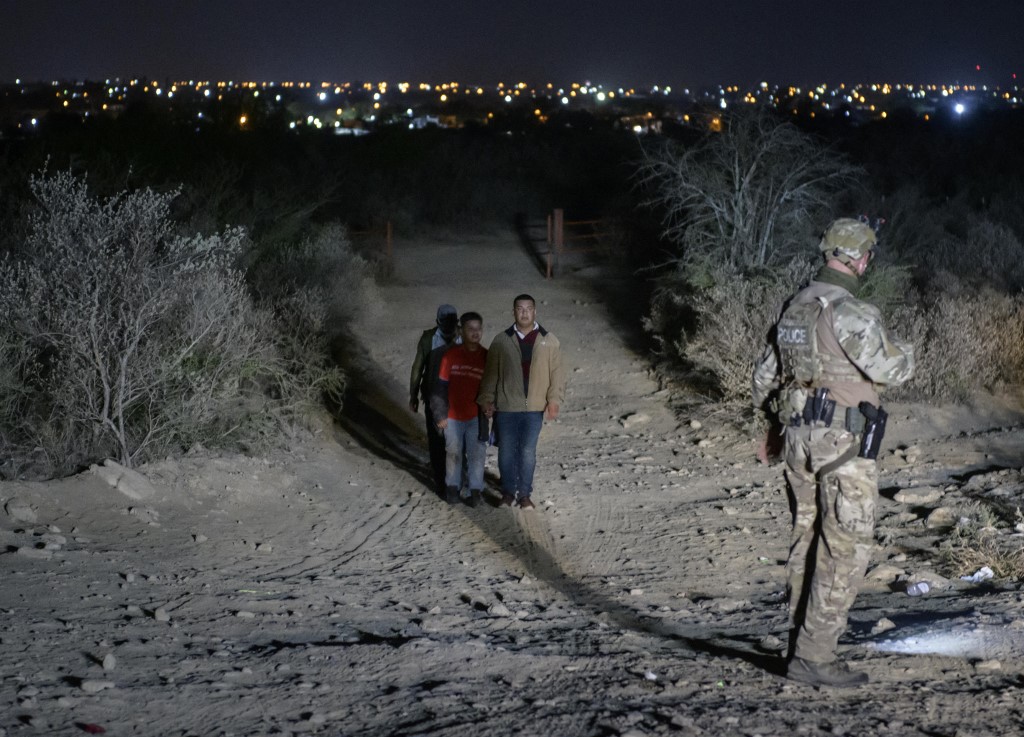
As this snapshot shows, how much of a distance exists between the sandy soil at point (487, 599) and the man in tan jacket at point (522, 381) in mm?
746

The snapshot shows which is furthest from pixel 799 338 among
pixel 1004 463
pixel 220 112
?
pixel 220 112

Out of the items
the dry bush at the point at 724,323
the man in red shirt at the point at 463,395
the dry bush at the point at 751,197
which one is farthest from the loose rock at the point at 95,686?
the dry bush at the point at 751,197

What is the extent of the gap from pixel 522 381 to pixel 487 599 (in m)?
2.23

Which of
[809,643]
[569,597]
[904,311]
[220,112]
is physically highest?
[220,112]

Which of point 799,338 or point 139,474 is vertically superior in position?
point 799,338

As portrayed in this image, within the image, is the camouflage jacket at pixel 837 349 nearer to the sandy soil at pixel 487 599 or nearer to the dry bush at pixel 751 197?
the sandy soil at pixel 487 599

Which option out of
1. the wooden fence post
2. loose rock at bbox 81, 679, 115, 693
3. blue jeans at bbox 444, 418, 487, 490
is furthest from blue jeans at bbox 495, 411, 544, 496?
the wooden fence post

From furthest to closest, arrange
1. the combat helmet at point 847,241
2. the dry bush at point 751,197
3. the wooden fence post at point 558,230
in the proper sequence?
the wooden fence post at point 558,230, the dry bush at point 751,197, the combat helmet at point 847,241

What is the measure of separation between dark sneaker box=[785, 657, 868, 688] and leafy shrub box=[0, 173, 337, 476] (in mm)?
5841

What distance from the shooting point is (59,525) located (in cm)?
768

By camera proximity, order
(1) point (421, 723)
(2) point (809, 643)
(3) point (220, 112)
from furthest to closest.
→ (3) point (220, 112) → (2) point (809, 643) → (1) point (421, 723)

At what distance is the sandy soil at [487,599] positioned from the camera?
180 inches

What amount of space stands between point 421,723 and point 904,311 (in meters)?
10.6

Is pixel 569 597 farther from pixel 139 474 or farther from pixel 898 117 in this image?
pixel 898 117
